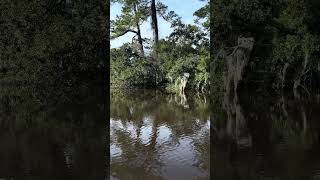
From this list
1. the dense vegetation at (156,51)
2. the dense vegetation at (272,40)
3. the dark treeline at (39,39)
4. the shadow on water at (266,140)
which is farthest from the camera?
the dense vegetation at (156,51)

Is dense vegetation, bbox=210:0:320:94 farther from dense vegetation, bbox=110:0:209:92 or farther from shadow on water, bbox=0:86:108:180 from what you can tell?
shadow on water, bbox=0:86:108:180

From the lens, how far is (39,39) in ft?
45.7

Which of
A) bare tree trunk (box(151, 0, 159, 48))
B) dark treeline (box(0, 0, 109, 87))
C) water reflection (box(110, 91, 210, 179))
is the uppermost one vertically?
bare tree trunk (box(151, 0, 159, 48))

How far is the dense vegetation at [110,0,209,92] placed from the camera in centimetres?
2003

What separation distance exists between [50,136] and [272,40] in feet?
34.6

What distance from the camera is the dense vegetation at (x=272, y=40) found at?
1545cm

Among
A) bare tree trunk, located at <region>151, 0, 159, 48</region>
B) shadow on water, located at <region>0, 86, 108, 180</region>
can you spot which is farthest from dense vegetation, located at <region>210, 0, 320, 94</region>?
bare tree trunk, located at <region>151, 0, 159, 48</region>

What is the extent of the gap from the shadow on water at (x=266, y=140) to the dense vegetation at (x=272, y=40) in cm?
285

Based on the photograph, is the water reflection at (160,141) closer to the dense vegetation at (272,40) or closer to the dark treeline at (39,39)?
the dark treeline at (39,39)

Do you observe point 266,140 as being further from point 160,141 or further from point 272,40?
point 272,40

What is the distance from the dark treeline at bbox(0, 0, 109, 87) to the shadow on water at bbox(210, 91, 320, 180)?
4986 millimetres

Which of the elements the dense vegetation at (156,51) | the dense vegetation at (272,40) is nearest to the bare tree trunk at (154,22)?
the dense vegetation at (156,51)

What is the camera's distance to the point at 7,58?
1442 centimetres

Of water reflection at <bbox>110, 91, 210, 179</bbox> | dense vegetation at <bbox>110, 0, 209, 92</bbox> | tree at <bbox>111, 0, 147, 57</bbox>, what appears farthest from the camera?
tree at <bbox>111, 0, 147, 57</bbox>
